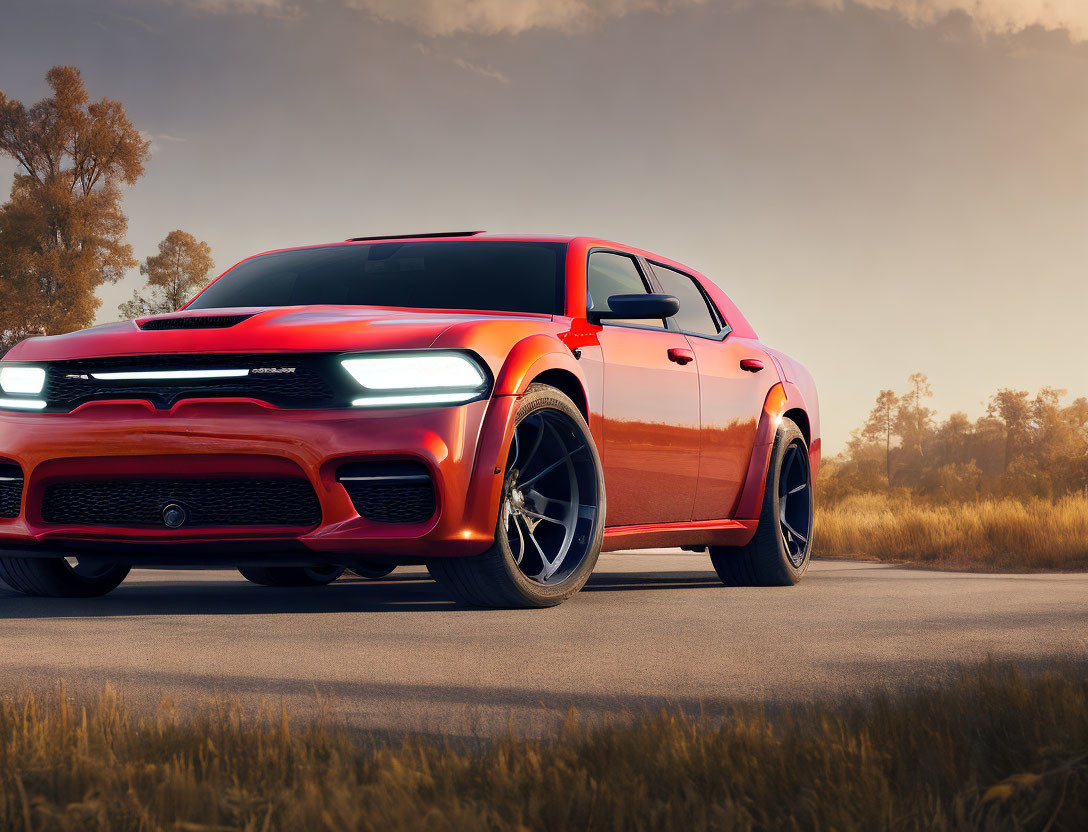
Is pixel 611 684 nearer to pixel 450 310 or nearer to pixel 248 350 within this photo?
pixel 248 350

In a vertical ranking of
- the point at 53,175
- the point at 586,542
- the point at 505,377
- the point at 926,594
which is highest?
the point at 53,175

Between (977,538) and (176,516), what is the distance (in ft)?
30.4

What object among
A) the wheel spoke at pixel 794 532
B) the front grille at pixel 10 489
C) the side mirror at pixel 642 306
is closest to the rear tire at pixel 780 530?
the wheel spoke at pixel 794 532

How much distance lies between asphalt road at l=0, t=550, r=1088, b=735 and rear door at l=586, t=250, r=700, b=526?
0.48 m

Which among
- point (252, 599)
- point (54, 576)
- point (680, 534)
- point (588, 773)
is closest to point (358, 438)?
point (252, 599)

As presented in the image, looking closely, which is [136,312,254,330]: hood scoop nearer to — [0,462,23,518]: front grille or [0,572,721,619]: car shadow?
[0,462,23,518]: front grille

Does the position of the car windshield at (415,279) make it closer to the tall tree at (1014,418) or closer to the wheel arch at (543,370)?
the wheel arch at (543,370)

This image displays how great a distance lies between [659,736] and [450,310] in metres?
3.59

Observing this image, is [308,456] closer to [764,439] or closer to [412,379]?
[412,379]

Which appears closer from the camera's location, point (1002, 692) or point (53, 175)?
point (1002, 692)

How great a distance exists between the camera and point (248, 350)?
4738 mm

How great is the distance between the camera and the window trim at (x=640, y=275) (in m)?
6.09

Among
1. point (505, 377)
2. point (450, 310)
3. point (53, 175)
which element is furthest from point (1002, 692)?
point (53, 175)

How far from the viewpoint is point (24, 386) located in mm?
5117
